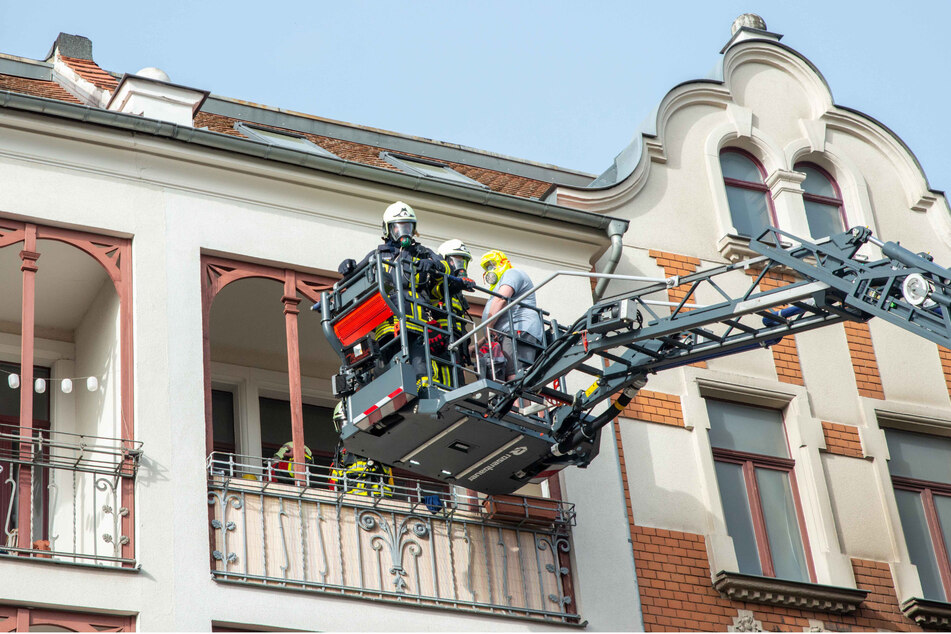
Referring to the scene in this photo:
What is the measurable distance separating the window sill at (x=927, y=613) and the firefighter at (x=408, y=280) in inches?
221

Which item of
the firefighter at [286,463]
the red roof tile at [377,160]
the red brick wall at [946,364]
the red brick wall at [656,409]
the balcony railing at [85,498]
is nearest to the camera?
the balcony railing at [85,498]

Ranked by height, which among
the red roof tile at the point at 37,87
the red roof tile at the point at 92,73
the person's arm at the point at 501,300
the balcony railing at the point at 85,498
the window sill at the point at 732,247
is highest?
the red roof tile at the point at 92,73

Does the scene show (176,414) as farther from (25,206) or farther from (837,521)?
(837,521)

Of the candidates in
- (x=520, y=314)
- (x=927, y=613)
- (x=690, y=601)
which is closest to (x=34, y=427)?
(x=520, y=314)

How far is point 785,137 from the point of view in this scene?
19.1 metres

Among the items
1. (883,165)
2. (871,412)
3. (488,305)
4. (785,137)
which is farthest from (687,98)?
(488,305)

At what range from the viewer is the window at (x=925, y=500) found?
17.2 meters

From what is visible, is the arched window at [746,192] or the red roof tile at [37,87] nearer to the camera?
the red roof tile at [37,87]

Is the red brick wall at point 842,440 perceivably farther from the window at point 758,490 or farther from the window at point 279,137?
the window at point 279,137

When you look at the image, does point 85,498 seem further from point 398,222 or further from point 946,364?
point 946,364

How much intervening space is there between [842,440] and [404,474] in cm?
431

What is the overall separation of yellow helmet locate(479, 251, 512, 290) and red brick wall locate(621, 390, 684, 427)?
1.89m

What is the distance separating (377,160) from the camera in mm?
20078

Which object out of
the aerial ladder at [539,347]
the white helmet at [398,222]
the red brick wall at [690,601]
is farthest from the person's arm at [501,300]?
Answer: the red brick wall at [690,601]
